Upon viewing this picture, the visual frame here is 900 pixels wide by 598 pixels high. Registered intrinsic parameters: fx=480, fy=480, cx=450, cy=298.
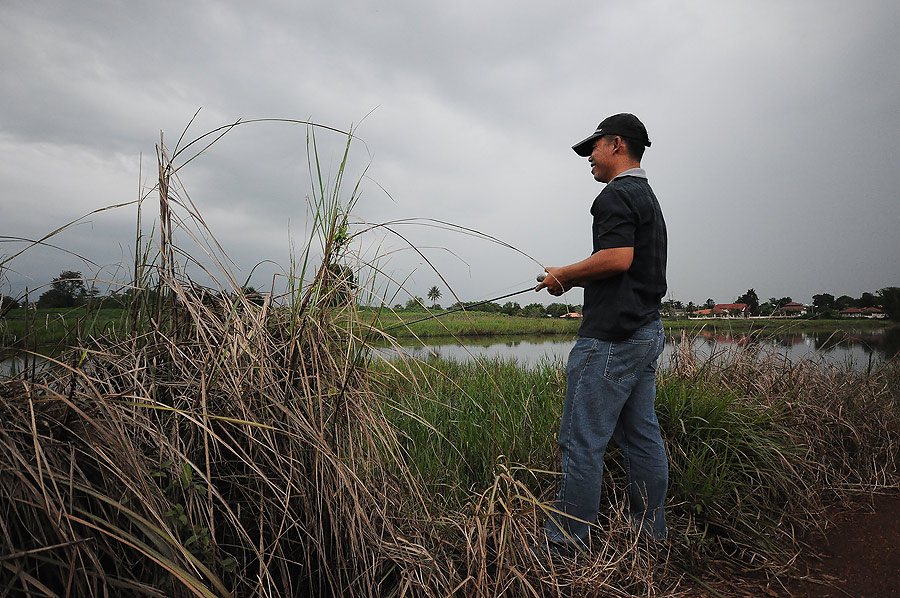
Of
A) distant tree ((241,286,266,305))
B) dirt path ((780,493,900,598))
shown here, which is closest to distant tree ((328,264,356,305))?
distant tree ((241,286,266,305))

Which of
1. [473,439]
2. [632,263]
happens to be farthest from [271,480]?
[473,439]

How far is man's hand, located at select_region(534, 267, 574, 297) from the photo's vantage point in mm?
2420

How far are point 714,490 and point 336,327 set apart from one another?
2.29 metres

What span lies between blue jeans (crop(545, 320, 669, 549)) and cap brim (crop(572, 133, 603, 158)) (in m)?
1.02

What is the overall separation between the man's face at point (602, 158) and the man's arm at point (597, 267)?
1.78 feet

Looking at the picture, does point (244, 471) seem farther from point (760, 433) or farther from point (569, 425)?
point (760, 433)

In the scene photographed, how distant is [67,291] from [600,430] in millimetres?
2343

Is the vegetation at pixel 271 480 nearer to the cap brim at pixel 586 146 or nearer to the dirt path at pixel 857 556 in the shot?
the dirt path at pixel 857 556

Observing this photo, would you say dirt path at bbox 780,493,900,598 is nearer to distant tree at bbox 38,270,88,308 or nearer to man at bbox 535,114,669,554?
man at bbox 535,114,669,554

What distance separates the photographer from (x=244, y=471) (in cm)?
161

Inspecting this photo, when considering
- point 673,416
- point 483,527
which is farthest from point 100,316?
point 673,416

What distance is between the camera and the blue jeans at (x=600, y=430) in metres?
2.30

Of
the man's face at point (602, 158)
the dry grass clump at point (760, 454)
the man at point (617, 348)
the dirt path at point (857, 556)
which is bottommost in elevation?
the dirt path at point (857, 556)

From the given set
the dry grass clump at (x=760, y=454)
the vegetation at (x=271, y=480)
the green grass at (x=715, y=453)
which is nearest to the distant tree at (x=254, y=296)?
the vegetation at (x=271, y=480)
